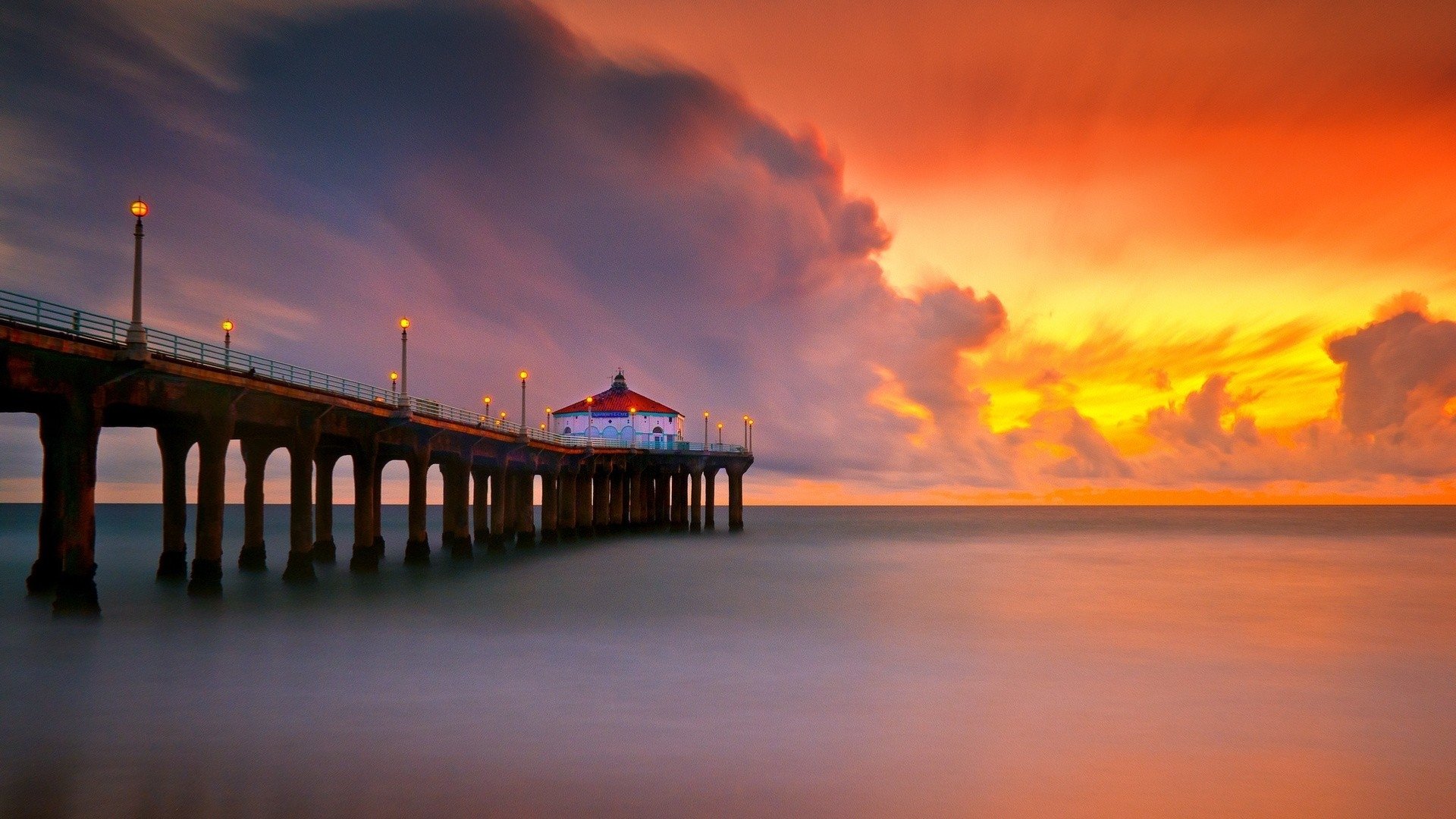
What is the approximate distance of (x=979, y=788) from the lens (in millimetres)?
15078

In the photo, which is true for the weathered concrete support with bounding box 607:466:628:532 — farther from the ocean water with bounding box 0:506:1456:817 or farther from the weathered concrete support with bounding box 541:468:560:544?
the ocean water with bounding box 0:506:1456:817

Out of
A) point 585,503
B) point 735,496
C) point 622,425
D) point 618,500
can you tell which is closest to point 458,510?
point 585,503

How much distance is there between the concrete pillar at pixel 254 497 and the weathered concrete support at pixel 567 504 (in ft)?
99.4

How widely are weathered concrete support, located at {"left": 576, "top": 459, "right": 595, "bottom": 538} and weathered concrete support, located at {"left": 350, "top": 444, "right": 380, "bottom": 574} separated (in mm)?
33044

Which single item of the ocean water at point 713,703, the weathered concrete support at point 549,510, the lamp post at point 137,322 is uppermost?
the lamp post at point 137,322

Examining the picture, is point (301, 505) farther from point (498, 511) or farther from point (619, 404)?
point (619, 404)

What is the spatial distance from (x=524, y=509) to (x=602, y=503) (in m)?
13.8

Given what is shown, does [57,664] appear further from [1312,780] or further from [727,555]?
[727,555]

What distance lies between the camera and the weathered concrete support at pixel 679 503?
307 feet

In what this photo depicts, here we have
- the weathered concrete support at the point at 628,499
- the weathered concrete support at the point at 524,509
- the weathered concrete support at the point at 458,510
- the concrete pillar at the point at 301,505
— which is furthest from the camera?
the weathered concrete support at the point at 628,499

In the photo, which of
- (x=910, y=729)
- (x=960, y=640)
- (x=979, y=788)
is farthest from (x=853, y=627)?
(x=979, y=788)

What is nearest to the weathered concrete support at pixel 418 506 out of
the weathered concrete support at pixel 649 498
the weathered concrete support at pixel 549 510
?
the weathered concrete support at pixel 549 510

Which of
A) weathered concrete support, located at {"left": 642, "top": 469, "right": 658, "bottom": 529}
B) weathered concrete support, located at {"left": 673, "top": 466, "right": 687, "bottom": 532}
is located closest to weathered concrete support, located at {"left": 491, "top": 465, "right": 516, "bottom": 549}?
weathered concrete support, located at {"left": 642, "top": 469, "right": 658, "bottom": 529}

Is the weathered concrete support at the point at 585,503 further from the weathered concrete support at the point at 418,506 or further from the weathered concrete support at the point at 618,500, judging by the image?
the weathered concrete support at the point at 418,506
